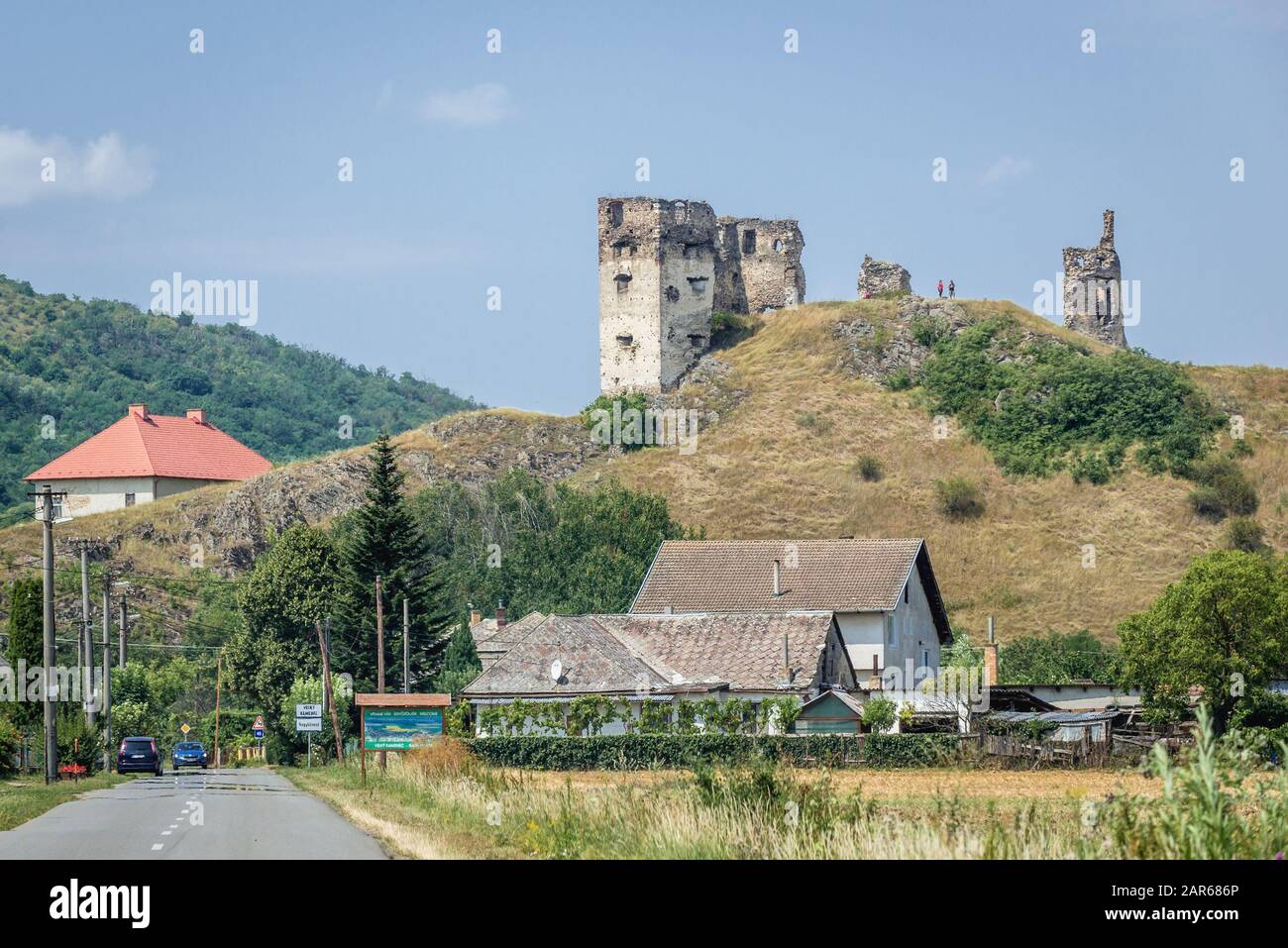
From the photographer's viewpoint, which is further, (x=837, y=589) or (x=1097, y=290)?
(x=1097, y=290)

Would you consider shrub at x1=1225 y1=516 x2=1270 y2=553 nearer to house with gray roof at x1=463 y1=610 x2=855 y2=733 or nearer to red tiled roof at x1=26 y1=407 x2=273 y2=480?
house with gray roof at x1=463 y1=610 x2=855 y2=733

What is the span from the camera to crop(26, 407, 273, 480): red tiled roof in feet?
360

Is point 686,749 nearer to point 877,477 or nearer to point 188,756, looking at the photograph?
point 188,756

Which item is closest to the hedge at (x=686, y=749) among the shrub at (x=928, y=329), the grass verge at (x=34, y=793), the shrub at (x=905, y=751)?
the shrub at (x=905, y=751)

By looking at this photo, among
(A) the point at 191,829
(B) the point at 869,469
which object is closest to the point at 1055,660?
(B) the point at 869,469

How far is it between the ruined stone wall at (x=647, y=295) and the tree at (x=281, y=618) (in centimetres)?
3334

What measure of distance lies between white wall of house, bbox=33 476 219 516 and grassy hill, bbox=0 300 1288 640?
6.68 meters

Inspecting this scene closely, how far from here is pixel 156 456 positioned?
11144cm

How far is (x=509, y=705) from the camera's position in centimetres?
4978

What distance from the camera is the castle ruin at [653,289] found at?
106 metres

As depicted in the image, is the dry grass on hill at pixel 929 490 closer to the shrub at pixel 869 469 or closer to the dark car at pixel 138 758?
the shrub at pixel 869 469

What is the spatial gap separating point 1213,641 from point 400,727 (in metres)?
21.9

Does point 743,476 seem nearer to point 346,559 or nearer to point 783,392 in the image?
point 783,392
